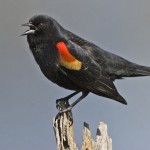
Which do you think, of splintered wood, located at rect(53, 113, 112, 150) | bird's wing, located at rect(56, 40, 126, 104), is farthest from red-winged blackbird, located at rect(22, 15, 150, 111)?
splintered wood, located at rect(53, 113, 112, 150)

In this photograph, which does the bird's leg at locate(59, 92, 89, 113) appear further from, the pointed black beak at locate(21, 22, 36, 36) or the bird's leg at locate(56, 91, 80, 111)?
the pointed black beak at locate(21, 22, 36, 36)

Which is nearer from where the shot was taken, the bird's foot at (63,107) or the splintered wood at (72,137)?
the splintered wood at (72,137)

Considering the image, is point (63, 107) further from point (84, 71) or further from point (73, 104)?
point (84, 71)

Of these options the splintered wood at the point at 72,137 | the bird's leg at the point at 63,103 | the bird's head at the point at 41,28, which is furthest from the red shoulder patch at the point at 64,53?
the splintered wood at the point at 72,137

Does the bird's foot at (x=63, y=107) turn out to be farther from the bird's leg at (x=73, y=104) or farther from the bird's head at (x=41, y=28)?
the bird's head at (x=41, y=28)

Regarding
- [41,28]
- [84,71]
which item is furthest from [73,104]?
[41,28]

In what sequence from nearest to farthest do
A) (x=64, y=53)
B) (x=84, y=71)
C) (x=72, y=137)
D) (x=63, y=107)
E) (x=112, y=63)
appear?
(x=72, y=137) → (x=63, y=107) → (x=64, y=53) → (x=84, y=71) → (x=112, y=63)

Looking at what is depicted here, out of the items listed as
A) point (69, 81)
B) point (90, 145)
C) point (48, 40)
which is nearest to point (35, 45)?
point (48, 40)
